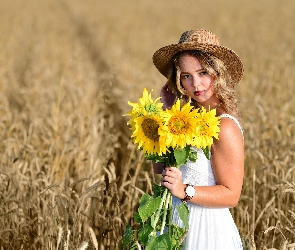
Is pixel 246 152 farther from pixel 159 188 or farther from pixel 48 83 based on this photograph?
pixel 48 83

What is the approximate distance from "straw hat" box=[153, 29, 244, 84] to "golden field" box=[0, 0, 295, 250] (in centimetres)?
39

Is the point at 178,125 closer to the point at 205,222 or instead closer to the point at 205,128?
the point at 205,128

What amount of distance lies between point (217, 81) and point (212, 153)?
31 cm

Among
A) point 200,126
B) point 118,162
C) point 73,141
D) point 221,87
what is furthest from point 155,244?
point 118,162

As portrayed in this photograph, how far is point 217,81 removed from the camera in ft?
6.82

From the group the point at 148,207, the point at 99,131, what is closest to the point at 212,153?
the point at 148,207

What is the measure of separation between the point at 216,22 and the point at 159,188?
16169 mm

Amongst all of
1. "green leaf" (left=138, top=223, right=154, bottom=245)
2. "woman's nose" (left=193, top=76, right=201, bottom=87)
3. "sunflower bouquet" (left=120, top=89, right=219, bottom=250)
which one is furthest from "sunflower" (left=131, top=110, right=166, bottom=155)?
"woman's nose" (left=193, top=76, right=201, bottom=87)

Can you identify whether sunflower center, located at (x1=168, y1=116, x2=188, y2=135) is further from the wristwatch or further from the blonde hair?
the blonde hair

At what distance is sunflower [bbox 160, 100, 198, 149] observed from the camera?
168 centimetres

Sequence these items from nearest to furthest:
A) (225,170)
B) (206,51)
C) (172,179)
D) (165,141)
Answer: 1. (165,141)
2. (172,179)
3. (225,170)
4. (206,51)

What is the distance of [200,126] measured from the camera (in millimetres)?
1718

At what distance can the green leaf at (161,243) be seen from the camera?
5.74 ft

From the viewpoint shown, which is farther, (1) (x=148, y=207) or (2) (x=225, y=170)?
(2) (x=225, y=170)
